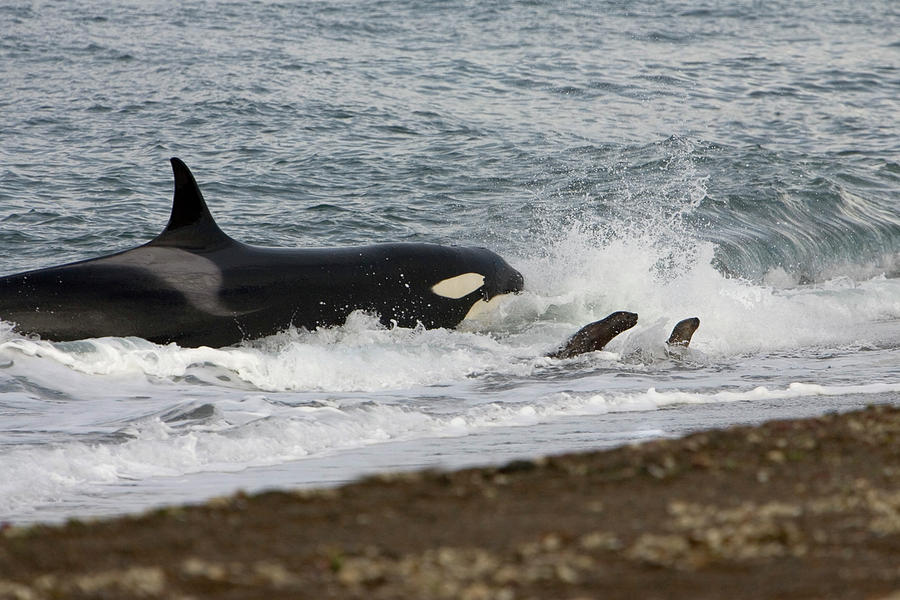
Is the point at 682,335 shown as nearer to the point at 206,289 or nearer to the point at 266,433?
the point at 206,289

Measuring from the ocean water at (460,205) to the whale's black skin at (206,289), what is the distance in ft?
0.69

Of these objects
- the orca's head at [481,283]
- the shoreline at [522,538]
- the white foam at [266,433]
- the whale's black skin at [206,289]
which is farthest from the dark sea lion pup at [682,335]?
the shoreline at [522,538]

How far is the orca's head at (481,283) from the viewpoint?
12.1m

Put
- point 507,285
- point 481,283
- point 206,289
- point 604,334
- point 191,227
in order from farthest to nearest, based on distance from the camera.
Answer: point 507,285 → point 481,283 → point 604,334 → point 191,227 → point 206,289

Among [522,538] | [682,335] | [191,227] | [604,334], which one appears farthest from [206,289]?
[522,538]

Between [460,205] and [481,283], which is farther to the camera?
[460,205]

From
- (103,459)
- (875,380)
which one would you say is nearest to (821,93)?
(875,380)

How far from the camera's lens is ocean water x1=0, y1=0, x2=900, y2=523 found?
7.64m

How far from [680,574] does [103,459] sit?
4.51 meters

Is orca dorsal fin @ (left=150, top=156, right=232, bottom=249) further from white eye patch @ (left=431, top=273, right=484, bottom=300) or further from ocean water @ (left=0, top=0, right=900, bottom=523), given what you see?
white eye patch @ (left=431, top=273, right=484, bottom=300)

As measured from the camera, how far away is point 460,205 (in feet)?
58.9

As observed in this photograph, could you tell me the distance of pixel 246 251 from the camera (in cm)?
1088

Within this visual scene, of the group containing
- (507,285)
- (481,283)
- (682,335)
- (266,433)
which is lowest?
(507,285)

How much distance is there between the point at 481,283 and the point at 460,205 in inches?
223
